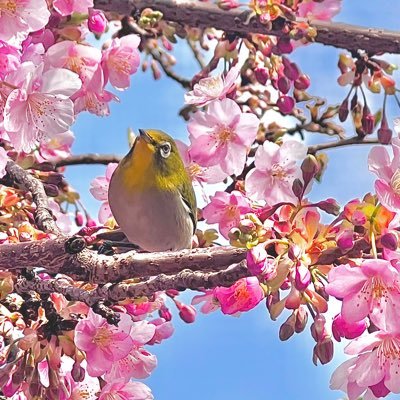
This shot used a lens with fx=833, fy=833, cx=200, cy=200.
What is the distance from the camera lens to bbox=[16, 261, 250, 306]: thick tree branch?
1.62 metres

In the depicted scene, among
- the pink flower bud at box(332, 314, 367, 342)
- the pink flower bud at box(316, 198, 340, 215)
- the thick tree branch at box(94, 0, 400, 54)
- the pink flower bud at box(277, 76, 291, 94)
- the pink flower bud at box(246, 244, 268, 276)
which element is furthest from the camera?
the pink flower bud at box(277, 76, 291, 94)

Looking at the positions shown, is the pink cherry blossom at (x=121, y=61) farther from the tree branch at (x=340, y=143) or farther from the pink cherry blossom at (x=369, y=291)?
the pink cherry blossom at (x=369, y=291)

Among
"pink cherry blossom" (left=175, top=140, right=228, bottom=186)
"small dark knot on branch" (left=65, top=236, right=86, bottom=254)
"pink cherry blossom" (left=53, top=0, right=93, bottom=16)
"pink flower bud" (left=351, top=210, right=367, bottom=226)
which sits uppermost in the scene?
"pink cherry blossom" (left=53, top=0, right=93, bottom=16)

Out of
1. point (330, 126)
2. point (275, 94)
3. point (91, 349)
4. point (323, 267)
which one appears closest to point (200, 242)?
point (91, 349)

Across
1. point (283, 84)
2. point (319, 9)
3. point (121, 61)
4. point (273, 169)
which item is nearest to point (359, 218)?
point (273, 169)

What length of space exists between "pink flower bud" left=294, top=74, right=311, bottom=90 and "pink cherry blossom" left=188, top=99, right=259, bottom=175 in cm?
61

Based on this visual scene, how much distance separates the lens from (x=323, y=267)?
6.02 ft

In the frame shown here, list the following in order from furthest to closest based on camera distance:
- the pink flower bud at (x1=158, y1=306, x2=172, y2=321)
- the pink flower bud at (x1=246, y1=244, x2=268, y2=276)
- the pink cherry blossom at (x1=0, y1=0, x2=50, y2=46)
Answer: the pink flower bud at (x1=158, y1=306, x2=172, y2=321) < the pink cherry blossom at (x1=0, y1=0, x2=50, y2=46) < the pink flower bud at (x1=246, y1=244, x2=268, y2=276)

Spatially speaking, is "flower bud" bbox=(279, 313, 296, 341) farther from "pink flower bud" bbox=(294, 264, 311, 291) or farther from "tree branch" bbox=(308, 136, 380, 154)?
"tree branch" bbox=(308, 136, 380, 154)

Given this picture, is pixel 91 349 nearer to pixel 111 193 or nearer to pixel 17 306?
pixel 17 306

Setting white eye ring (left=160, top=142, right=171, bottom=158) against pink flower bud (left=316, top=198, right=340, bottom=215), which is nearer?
pink flower bud (left=316, top=198, right=340, bottom=215)

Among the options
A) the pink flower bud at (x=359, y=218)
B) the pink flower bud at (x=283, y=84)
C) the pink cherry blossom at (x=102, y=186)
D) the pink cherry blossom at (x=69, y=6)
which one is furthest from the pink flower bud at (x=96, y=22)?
the pink flower bud at (x=359, y=218)

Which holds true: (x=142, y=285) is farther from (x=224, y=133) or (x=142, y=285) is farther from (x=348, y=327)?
(x=224, y=133)

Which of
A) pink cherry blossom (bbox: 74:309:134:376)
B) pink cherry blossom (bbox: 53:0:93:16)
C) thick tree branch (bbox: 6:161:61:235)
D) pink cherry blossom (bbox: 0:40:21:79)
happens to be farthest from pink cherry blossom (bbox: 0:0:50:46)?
pink cherry blossom (bbox: 74:309:134:376)
